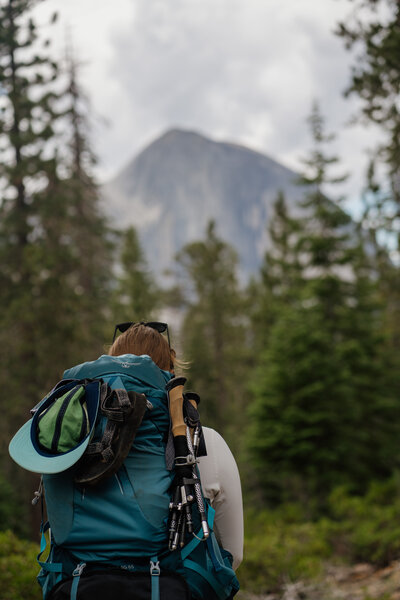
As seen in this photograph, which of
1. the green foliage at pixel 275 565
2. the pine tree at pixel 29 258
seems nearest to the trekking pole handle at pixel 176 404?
the green foliage at pixel 275 565

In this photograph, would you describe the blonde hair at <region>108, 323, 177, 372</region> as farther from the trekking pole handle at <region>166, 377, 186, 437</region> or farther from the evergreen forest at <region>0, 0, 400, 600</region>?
the evergreen forest at <region>0, 0, 400, 600</region>

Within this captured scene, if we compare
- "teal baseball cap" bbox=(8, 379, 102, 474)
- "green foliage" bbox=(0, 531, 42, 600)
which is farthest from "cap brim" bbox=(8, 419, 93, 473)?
"green foliage" bbox=(0, 531, 42, 600)

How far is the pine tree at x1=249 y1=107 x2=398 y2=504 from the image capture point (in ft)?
57.8

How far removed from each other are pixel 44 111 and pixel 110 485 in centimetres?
1588

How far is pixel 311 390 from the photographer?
17344 mm

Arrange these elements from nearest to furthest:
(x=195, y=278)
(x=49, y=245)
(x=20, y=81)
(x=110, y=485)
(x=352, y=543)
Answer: (x=110, y=485)
(x=352, y=543)
(x=20, y=81)
(x=49, y=245)
(x=195, y=278)

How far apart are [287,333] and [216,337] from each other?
515 inches

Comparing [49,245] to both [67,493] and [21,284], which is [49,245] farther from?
[67,493]

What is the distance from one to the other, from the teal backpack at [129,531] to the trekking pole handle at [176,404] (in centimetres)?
10

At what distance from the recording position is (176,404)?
95.3 inches

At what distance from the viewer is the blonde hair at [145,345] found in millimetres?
2768

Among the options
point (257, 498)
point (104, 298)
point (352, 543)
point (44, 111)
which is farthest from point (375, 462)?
point (44, 111)

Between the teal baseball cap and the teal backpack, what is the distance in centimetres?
8

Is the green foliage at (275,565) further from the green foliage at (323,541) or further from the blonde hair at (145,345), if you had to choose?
the blonde hair at (145,345)
